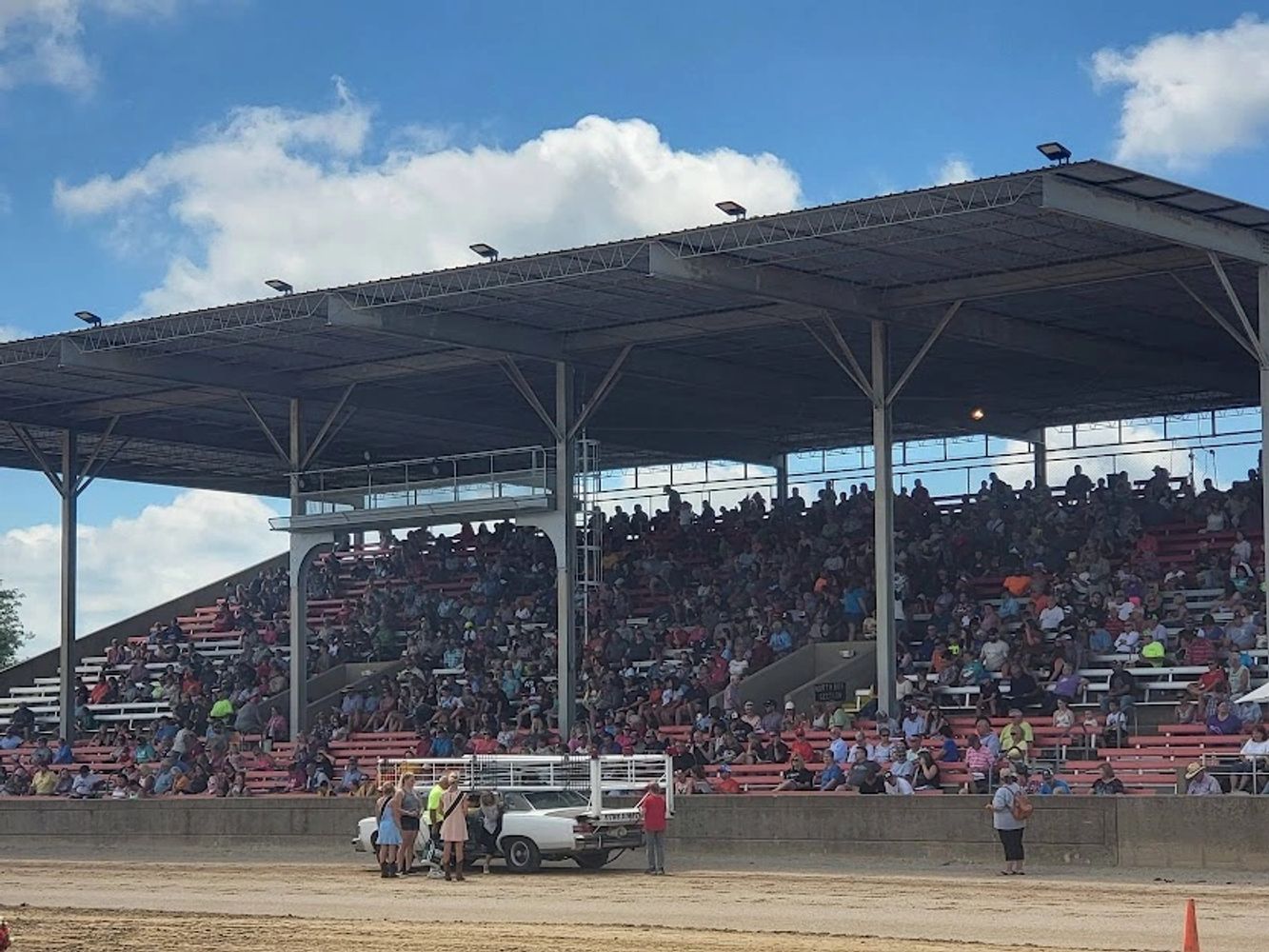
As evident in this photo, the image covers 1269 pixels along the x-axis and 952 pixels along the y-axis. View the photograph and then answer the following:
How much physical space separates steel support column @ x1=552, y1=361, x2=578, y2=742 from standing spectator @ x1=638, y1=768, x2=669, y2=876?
9.28 m

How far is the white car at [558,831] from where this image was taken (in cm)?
3073

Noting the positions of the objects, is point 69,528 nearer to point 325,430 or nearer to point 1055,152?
point 325,430

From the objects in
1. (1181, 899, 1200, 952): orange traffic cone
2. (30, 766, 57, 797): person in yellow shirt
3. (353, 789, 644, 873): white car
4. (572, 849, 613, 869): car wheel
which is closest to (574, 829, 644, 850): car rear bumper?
(353, 789, 644, 873): white car

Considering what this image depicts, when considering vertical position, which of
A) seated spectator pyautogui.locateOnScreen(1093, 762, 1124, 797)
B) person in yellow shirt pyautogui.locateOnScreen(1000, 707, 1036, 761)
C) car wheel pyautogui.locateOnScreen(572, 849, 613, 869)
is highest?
person in yellow shirt pyautogui.locateOnScreen(1000, 707, 1036, 761)

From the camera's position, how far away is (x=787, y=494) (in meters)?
55.5

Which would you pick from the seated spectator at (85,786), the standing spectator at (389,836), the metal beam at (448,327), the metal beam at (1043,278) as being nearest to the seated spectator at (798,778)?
the standing spectator at (389,836)

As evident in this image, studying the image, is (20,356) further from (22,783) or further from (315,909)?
(315,909)

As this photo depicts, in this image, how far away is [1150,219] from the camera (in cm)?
3044

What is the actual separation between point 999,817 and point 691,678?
1304cm

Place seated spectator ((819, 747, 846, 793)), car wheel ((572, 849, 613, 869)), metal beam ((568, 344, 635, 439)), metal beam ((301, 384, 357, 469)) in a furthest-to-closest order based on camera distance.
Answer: metal beam ((301, 384, 357, 469)) → metal beam ((568, 344, 635, 439)) → seated spectator ((819, 747, 846, 793)) → car wheel ((572, 849, 613, 869))

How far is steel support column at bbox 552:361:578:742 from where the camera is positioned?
131 ft

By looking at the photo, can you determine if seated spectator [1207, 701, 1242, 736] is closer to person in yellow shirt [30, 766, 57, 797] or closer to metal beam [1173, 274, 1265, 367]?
metal beam [1173, 274, 1265, 367]

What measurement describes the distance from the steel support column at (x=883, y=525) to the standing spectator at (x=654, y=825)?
21.8ft

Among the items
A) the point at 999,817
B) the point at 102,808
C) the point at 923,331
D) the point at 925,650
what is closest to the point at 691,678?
the point at 925,650
